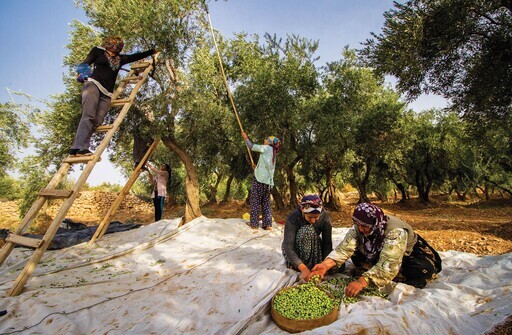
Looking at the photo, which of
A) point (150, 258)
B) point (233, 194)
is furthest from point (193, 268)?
point (233, 194)

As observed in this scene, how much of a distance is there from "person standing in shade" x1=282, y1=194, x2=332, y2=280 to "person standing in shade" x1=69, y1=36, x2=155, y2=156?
3649 millimetres

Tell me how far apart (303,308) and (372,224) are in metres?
1.37

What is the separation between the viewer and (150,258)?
219 inches

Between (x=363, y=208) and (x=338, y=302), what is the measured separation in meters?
1.21

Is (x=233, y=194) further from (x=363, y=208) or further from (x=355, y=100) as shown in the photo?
(x=363, y=208)

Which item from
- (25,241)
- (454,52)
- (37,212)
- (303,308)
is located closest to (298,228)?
(303,308)

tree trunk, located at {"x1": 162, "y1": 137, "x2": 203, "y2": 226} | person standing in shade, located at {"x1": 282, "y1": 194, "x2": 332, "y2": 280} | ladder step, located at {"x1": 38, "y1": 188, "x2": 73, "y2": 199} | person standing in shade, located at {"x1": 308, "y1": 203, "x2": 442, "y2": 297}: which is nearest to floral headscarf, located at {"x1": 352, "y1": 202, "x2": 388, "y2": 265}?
person standing in shade, located at {"x1": 308, "y1": 203, "x2": 442, "y2": 297}

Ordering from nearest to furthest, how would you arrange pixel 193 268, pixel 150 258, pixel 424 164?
pixel 193 268 < pixel 150 258 < pixel 424 164

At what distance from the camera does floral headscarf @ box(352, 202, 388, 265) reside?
3.41m

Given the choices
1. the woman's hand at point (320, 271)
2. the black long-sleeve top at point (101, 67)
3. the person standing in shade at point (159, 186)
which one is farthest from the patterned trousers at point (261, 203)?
the black long-sleeve top at point (101, 67)

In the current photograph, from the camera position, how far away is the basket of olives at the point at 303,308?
270 cm

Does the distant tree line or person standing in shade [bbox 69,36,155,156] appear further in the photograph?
the distant tree line

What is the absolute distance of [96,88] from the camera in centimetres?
470

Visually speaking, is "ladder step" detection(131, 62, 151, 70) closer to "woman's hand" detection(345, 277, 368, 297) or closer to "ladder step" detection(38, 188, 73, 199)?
"ladder step" detection(38, 188, 73, 199)
